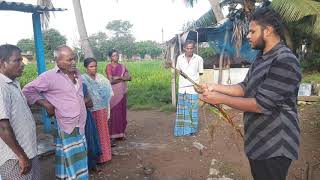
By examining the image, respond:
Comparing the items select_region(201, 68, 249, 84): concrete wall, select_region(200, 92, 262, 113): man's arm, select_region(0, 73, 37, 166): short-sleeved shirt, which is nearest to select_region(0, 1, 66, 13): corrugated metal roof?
select_region(0, 73, 37, 166): short-sleeved shirt

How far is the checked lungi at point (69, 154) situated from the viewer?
3689mm

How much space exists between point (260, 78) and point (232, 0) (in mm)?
8872

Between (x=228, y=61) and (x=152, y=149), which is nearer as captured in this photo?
(x=152, y=149)

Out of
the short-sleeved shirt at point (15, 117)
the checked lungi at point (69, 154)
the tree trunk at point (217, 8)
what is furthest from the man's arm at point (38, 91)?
the tree trunk at point (217, 8)

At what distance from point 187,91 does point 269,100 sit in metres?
4.45

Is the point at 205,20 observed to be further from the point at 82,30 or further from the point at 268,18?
the point at 268,18

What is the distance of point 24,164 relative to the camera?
2.71 meters

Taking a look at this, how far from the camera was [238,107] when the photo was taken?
89.4 inches

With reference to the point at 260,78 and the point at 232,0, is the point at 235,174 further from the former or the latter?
the point at 232,0

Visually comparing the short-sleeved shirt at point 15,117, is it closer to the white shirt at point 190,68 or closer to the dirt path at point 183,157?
the dirt path at point 183,157

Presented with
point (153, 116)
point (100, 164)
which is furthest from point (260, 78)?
point (153, 116)

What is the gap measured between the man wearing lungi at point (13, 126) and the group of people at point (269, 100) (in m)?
1.36

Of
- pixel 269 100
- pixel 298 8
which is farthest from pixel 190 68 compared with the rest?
pixel 269 100

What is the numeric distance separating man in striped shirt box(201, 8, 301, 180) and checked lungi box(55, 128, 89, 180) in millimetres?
1876
